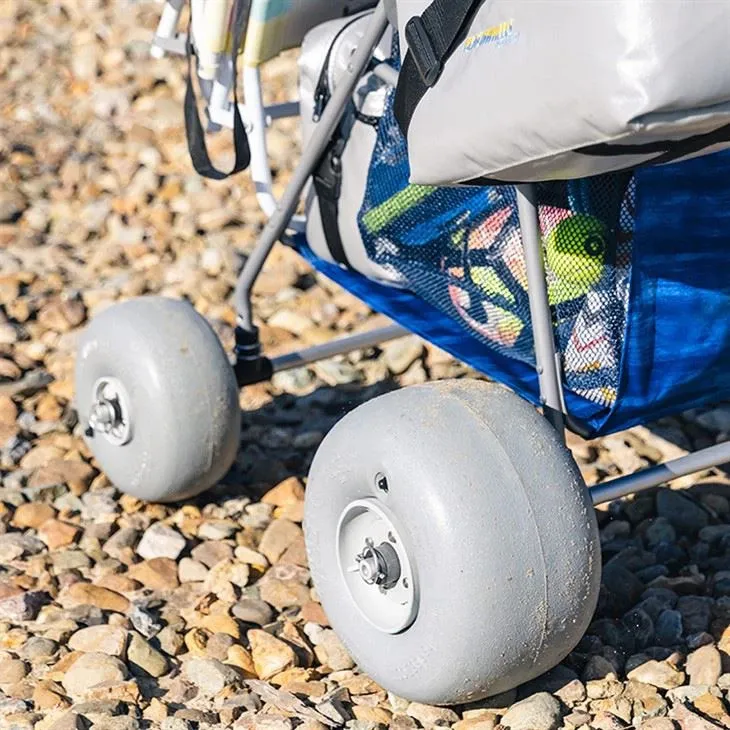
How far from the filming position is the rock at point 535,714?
2.32m

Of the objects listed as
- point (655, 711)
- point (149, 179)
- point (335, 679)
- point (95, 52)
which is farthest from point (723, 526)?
point (95, 52)

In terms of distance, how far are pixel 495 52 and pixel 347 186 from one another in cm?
89

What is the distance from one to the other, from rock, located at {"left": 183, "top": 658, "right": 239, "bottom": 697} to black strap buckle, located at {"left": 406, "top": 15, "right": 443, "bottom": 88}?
1048 mm

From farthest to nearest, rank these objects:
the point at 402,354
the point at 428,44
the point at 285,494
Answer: the point at 402,354, the point at 285,494, the point at 428,44

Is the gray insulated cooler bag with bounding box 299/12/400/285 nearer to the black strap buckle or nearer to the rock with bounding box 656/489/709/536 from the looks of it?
the black strap buckle

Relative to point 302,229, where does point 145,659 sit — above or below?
below

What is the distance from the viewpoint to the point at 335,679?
253cm

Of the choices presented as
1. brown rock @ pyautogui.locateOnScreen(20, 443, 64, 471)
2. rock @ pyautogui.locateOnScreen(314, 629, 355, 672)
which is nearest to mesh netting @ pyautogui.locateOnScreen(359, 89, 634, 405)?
rock @ pyautogui.locateOnScreen(314, 629, 355, 672)

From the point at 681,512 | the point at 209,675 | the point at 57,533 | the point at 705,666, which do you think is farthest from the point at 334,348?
the point at 705,666

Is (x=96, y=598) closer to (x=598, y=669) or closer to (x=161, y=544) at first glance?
(x=161, y=544)

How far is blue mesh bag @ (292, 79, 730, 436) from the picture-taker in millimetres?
2279

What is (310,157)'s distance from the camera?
275 cm

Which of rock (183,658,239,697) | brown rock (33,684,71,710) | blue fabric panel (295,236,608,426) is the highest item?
blue fabric panel (295,236,608,426)

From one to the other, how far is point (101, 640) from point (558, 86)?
1330 mm
